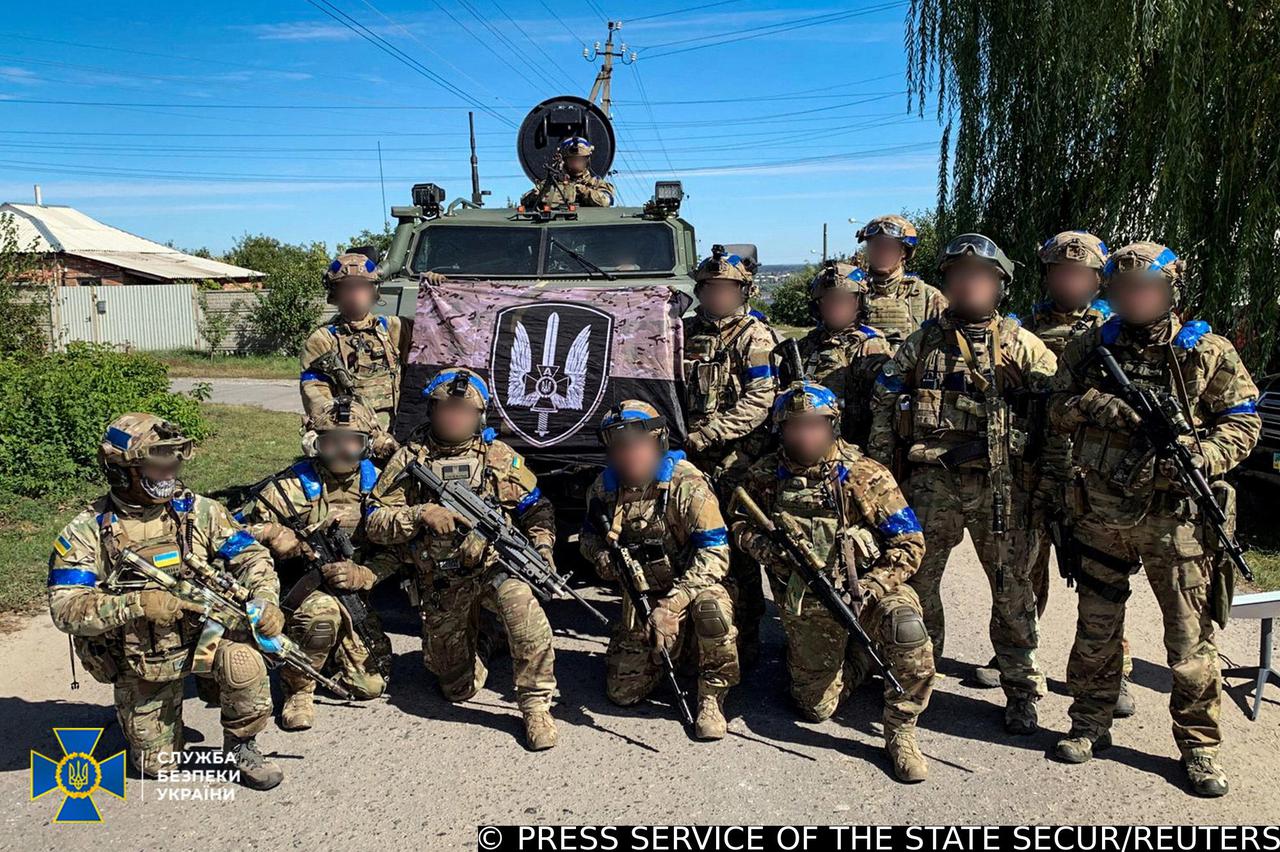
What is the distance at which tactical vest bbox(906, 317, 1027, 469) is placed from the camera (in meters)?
4.29

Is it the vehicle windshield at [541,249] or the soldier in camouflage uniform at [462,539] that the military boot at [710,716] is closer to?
the soldier in camouflage uniform at [462,539]

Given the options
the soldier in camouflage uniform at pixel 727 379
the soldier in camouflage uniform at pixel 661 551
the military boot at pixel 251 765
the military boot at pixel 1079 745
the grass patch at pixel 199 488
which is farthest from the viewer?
the grass patch at pixel 199 488

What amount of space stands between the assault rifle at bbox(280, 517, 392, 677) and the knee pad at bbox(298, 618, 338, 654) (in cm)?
11

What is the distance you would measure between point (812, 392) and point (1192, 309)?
4.36m

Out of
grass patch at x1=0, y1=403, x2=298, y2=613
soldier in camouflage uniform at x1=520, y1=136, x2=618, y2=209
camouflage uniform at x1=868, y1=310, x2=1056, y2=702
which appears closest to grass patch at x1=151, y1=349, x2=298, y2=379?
grass patch at x1=0, y1=403, x2=298, y2=613

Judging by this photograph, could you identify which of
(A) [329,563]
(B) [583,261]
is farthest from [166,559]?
(B) [583,261]

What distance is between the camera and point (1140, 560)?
154 inches

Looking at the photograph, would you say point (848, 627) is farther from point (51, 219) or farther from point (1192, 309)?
point (51, 219)

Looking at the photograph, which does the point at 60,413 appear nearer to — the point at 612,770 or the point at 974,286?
the point at 612,770

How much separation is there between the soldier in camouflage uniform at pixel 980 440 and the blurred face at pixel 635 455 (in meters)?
1.18

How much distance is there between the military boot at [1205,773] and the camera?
141 inches

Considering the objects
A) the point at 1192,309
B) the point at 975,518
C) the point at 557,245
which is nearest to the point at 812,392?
the point at 975,518

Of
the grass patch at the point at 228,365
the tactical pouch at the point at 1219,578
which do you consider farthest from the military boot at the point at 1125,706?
the grass patch at the point at 228,365

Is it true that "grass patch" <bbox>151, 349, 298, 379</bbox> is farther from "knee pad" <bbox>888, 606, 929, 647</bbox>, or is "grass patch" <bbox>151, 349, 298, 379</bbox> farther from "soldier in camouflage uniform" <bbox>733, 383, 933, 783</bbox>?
"knee pad" <bbox>888, 606, 929, 647</bbox>
